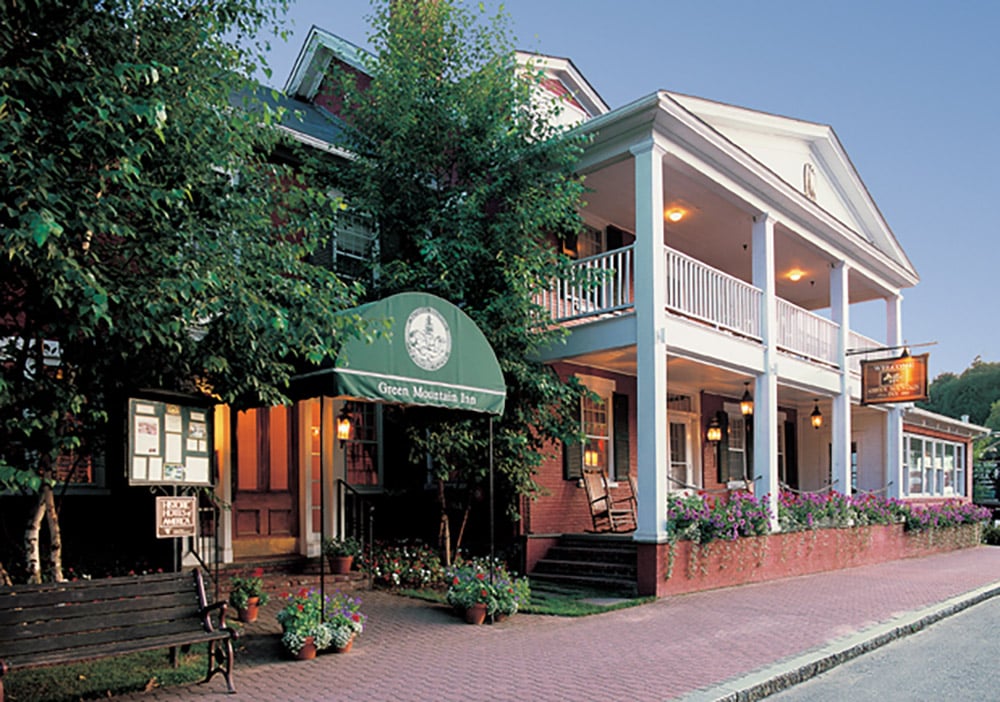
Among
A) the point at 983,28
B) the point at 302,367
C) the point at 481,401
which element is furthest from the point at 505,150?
the point at 983,28

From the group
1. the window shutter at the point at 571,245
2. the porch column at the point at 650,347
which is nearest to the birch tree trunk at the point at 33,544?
the porch column at the point at 650,347

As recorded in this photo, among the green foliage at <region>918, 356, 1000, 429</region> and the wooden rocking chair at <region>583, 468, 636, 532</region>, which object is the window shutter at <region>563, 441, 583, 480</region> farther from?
the green foliage at <region>918, 356, 1000, 429</region>

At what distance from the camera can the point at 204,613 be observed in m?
6.78

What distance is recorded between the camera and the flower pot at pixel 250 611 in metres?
9.05

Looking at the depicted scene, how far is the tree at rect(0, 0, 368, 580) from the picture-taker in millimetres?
5594

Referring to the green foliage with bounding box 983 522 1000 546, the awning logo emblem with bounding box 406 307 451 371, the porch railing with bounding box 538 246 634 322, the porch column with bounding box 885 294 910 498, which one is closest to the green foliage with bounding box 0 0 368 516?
the awning logo emblem with bounding box 406 307 451 371

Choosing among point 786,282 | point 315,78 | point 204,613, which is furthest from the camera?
point 786,282

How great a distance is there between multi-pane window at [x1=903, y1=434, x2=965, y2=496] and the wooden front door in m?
18.1

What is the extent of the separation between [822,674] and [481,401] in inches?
168

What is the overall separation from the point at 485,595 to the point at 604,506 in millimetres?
5700

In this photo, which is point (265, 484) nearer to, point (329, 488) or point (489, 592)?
point (329, 488)

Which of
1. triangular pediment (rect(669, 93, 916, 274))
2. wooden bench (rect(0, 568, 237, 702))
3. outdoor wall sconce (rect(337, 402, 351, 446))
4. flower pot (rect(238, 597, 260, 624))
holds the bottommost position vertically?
flower pot (rect(238, 597, 260, 624))

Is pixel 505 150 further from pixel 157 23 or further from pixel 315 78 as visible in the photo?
pixel 315 78

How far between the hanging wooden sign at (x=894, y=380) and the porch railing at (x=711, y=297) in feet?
17.3
